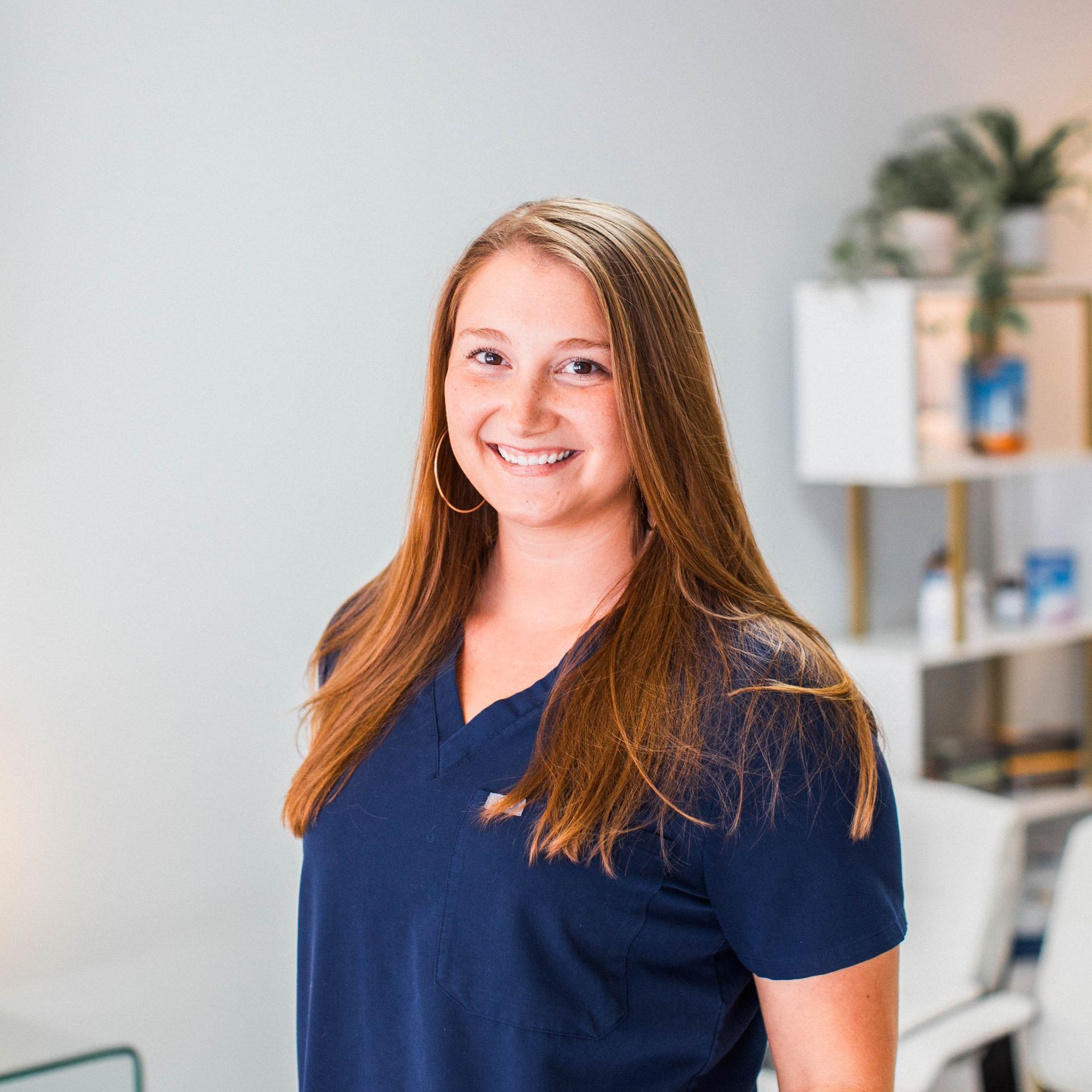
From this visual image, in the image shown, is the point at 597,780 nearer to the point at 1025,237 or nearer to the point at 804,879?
the point at 804,879

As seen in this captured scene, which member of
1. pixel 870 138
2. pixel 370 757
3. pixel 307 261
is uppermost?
pixel 870 138

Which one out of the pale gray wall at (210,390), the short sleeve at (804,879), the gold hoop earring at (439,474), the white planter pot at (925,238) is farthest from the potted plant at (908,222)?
the short sleeve at (804,879)

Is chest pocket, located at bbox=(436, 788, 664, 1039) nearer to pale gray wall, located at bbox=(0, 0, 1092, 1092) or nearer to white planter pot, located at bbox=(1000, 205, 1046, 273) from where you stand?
pale gray wall, located at bbox=(0, 0, 1092, 1092)

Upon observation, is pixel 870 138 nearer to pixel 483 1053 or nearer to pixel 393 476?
pixel 393 476

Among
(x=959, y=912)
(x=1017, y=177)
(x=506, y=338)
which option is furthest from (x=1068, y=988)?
(x=1017, y=177)

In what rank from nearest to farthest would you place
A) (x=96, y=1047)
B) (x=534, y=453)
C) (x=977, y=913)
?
(x=534, y=453)
(x=96, y=1047)
(x=977, y=913)

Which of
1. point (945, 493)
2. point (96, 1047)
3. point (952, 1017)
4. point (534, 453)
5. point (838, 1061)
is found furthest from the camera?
point (945, 493)

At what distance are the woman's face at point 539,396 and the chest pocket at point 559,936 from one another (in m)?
0.29

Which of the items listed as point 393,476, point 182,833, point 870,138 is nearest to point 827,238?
point 870,138

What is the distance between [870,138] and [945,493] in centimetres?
86

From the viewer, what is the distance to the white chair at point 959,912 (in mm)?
2039

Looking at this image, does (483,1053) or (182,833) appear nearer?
(483,1053)

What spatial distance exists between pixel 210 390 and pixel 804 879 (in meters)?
1.39

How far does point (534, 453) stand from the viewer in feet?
3.49
